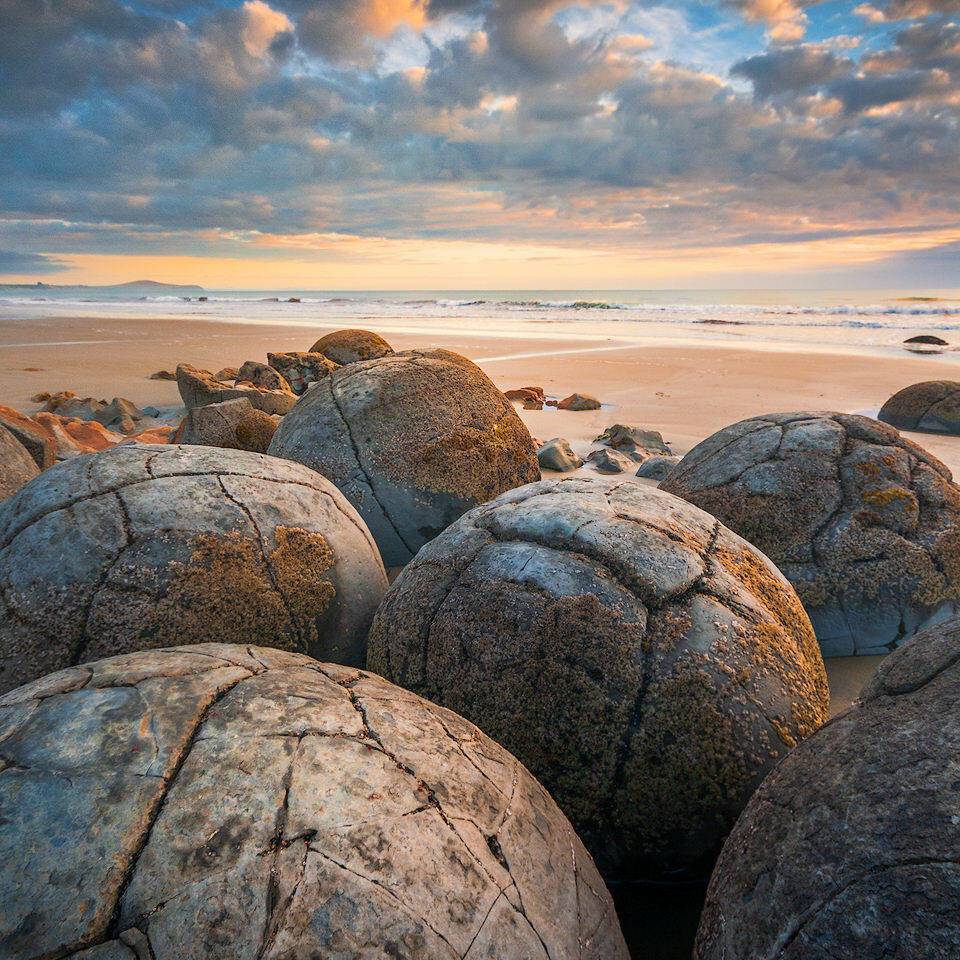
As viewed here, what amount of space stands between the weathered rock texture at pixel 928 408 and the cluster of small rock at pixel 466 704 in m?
7.09

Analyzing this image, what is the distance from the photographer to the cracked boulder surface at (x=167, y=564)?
8.60ft

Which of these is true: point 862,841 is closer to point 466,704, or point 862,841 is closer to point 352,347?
point 466,704

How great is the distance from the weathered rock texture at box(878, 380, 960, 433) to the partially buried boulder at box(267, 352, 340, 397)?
8.76m

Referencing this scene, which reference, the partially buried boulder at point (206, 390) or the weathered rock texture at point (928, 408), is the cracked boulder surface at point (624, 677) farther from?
the weathered rock texture at point (928, 408)

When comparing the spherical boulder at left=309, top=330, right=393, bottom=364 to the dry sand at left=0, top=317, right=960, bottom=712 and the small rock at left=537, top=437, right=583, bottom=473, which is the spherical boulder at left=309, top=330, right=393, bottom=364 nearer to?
the dry sand at left=0, top=317, right=960, bottom=712

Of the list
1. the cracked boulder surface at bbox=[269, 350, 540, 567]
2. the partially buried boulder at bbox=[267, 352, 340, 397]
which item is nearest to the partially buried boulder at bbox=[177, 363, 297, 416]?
the partially buried boulder at bbox=[267, 352, 340, 397]

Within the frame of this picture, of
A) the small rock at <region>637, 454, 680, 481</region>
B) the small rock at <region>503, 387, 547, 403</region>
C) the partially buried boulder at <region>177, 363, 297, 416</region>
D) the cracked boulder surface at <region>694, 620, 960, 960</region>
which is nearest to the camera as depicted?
the cracked boulder surface at <region>694, 620, 960, 960</region>

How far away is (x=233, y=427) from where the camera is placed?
6.82 m

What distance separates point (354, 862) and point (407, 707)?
0.53 metres

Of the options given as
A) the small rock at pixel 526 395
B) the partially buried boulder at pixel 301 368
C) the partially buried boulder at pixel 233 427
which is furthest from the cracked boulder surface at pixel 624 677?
the small rock at pixel 526 395

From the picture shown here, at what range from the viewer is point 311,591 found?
302 cm

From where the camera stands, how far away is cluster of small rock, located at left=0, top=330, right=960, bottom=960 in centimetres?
135

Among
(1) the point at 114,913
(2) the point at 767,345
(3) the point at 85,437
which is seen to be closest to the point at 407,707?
(1) the point at 114,913

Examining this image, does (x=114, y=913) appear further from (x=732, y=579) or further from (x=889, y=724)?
(x=732, y=579)
